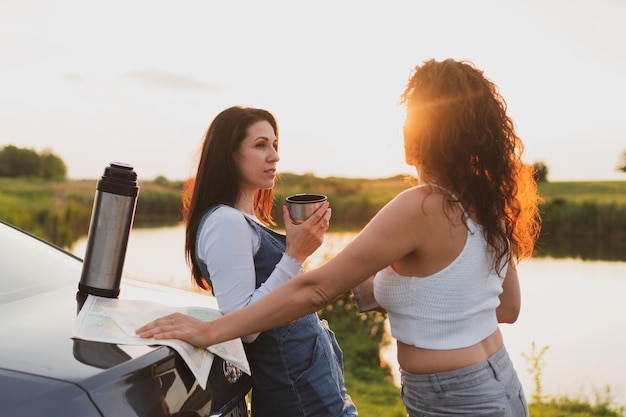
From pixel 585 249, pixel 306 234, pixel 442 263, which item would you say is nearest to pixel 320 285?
pixel 442 263

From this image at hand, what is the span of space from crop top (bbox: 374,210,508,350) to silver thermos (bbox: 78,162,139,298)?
865mm

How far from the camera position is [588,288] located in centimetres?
1375

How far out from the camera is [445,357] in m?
1.60

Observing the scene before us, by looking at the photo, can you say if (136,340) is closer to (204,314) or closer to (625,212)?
(204,314)

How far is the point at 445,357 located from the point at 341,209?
53.5 ft

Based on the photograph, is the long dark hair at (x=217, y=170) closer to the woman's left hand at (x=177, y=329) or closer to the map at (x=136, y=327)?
the map at (x=136, y=327)

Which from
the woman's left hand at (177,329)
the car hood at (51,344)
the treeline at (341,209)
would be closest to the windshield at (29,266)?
the car hood at (51,344)

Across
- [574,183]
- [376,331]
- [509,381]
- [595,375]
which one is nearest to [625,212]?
[574,183]

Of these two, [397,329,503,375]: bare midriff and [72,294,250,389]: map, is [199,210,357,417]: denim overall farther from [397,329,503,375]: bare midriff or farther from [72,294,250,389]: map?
[397,329,503,375]: bare midriff

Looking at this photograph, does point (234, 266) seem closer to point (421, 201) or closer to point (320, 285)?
point (320, 285)

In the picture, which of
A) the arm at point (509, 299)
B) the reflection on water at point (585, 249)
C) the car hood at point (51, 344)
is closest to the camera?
the car hood at point (51, 344)

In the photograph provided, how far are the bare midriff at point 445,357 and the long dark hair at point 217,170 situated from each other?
34.3 inches

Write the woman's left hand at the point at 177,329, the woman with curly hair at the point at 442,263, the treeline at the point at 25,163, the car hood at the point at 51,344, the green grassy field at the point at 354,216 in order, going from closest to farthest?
the car hood at the point at 51,344 < the woman with curly hair at the point at 442,263 < the woman's left hand at the point at 177,329 < the green grassy field at the point at 354,216 < the treeline at the point at 25,163

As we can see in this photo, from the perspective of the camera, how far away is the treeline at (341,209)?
1592 cm
